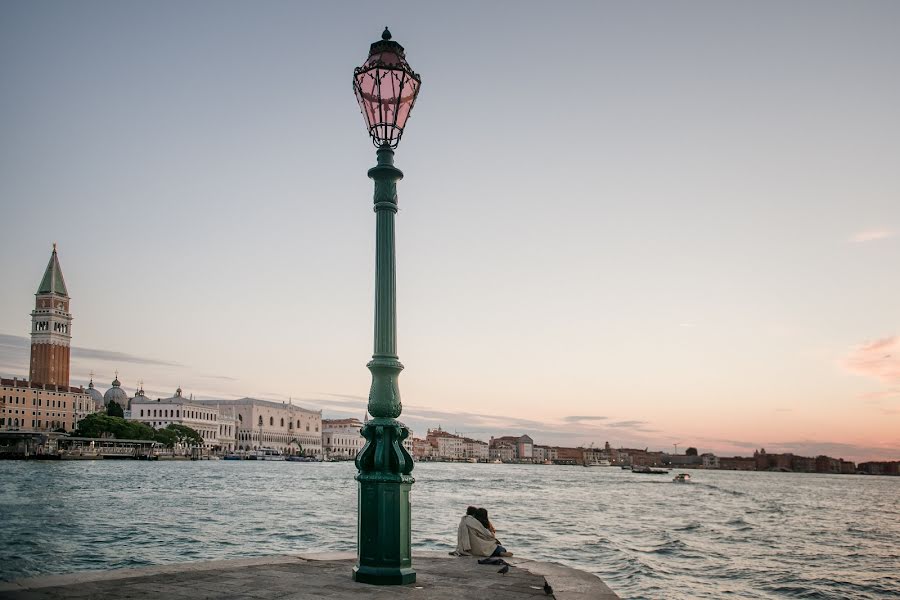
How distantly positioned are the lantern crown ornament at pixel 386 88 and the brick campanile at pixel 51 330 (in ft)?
463

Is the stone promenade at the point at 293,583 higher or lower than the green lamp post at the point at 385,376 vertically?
lower

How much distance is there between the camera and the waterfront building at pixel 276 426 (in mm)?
168250

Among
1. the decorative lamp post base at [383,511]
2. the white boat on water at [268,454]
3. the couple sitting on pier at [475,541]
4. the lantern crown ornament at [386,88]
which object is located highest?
the lantern crown ornament at [386,88]

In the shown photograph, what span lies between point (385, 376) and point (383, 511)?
1.07 m

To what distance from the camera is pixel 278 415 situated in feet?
589

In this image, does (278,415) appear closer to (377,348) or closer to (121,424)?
(121,424)

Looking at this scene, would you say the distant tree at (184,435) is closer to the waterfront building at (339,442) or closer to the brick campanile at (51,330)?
the brick campanile at (51,330)

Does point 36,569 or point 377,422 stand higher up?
point 377,422

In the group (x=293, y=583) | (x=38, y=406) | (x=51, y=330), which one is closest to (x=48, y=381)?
(x=51, y=330)

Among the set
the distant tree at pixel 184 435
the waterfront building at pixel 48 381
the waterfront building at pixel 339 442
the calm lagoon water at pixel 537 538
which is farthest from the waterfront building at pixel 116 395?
the calm lagoon water at pixel 537 538

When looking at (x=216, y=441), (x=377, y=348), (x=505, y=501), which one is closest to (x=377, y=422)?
(x=377, y=348)

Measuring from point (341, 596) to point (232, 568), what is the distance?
1.69 metres

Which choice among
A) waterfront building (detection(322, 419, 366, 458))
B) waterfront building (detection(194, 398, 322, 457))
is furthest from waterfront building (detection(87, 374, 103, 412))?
waterfront building (detection(322, 419, 366, 458))

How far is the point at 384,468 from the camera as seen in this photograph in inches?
247
